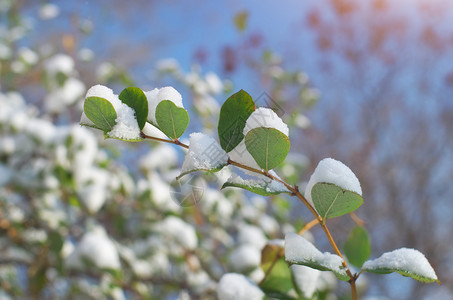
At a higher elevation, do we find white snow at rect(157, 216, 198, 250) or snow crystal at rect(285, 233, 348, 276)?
white snow at rect(157, 216, 198, 250)

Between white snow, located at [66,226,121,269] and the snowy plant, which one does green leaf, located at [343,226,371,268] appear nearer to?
the snowy plant

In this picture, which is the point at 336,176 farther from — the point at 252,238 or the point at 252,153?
the point at 252,238

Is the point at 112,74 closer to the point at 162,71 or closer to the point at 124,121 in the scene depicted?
the point at 162,71

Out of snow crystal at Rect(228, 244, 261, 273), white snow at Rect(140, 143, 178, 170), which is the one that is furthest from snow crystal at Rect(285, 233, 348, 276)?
white snow at Rect(140, 143, 178, 170)

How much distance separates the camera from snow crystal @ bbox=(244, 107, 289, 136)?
0.95 feet

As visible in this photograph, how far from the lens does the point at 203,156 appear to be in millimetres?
301

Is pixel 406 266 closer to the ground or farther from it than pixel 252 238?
Result: closer to the ground

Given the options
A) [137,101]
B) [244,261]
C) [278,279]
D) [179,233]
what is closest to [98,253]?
[179,233]

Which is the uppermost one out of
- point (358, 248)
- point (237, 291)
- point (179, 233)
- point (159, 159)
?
point (159, 159)

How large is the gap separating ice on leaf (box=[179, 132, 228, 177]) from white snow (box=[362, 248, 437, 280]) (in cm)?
15

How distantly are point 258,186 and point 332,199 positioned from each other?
55mm

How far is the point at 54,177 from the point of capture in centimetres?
105

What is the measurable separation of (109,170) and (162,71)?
0.52 m

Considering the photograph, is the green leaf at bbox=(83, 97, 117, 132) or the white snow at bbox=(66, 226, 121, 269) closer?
the green leaf at bbox=(83, 97, 117, 132)
